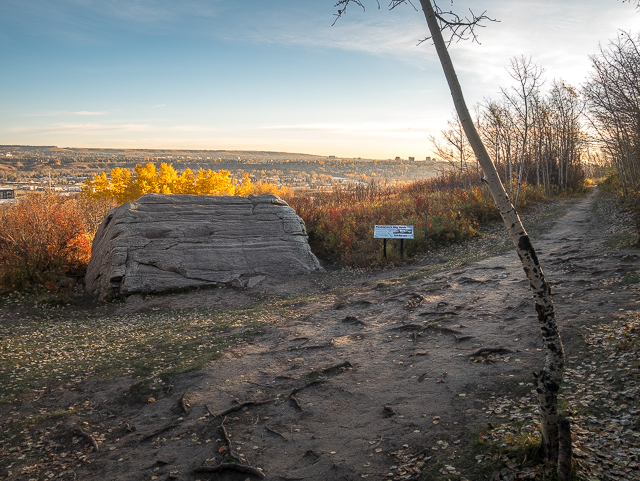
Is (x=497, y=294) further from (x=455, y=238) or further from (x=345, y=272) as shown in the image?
(x=455, y=238)

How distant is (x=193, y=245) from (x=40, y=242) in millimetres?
4873

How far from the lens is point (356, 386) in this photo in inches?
233

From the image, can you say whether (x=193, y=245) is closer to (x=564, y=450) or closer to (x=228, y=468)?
(x=228, y=468)

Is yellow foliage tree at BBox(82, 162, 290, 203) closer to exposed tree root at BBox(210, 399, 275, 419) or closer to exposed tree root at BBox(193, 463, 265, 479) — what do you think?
exposed tree root at BBox(210, 399, 275, 419)

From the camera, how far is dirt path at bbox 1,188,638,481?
445 centimetres

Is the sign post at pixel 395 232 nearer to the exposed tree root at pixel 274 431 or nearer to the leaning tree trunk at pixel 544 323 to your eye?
the exposed tree root at pixel 274 431

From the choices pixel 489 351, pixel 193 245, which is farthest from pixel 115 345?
pixel 489 351

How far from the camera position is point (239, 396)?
5980 millimetres

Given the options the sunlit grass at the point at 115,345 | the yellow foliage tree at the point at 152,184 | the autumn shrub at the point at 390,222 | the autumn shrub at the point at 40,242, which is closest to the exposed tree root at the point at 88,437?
the sunlit grass at the point at 115,345

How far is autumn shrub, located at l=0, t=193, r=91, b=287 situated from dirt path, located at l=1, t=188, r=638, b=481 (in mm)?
8603

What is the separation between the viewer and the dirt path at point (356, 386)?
445cm

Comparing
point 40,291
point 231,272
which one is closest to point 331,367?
point 231,272

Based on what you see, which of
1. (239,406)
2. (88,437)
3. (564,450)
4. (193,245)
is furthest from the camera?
(193,245)

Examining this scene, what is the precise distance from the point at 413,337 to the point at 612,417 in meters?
3.57
